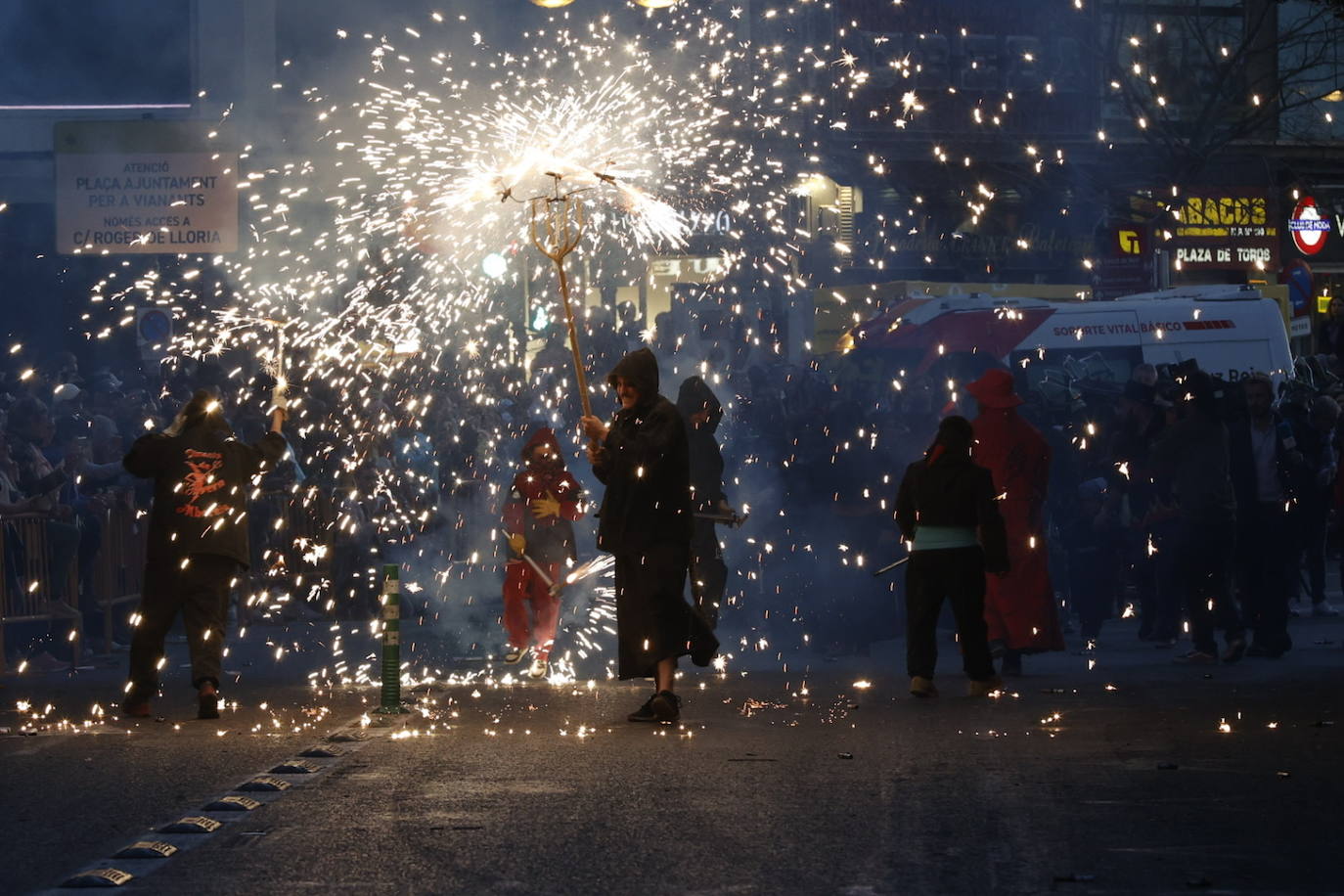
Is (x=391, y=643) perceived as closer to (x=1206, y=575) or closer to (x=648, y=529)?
(x=648, y=529)

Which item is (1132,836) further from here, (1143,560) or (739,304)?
(739,304)

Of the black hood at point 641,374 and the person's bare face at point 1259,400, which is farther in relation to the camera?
the person's bare face at point 1259,400

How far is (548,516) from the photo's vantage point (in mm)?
13695

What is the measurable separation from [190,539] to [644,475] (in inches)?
96.7

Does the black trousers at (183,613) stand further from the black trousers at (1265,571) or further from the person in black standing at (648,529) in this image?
the black trousers at (1265,571)

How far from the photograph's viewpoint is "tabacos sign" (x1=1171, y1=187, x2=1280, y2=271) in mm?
36188

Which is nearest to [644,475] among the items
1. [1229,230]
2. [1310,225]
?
[1229,230]

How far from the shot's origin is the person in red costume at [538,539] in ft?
44.5

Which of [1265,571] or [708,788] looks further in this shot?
[1265,571]

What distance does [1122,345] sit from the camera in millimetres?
22047

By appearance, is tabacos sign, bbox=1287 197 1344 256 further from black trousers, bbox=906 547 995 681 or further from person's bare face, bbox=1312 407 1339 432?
black trousers, bbox=906 547 995 681

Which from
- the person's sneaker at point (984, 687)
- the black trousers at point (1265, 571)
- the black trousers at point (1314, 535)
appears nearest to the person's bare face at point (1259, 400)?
the black trousers at point (1265, 571)

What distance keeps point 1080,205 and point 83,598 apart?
2360 cm

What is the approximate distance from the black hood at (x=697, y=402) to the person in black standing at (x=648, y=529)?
3279mm
